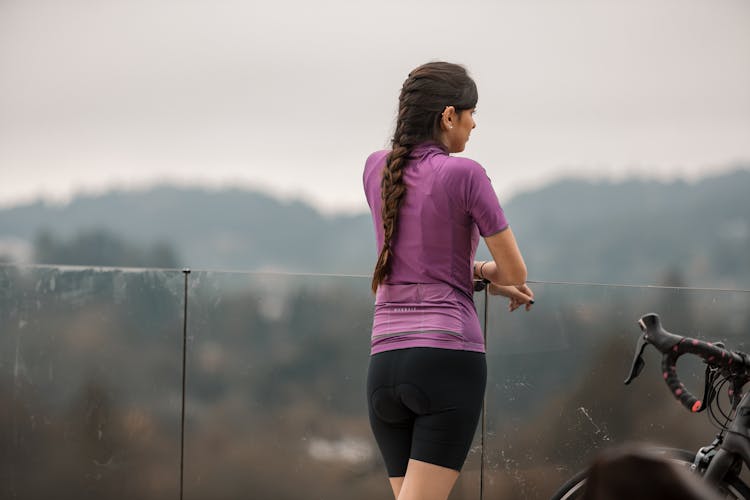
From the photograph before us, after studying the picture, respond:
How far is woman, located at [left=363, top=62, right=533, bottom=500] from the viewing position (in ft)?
4.70

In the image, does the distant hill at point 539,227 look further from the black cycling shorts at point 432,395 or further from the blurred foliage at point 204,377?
the black cycling shorts at point 432,395

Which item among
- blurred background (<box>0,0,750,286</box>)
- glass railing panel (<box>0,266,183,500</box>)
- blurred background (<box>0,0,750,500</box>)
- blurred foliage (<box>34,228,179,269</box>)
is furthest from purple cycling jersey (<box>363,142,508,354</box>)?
blurred foliage (<box>34,228,179,269</box>)

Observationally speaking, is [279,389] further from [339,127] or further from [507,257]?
[339,127]

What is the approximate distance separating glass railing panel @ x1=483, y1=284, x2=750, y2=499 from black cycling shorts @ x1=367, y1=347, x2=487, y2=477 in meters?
1.16

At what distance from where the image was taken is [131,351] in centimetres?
294

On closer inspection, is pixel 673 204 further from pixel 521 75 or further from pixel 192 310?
pixel 192 310

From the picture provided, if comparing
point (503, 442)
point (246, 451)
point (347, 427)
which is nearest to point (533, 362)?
point (503, 442)

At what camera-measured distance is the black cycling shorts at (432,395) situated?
143 centimetres

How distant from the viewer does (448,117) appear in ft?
4.90

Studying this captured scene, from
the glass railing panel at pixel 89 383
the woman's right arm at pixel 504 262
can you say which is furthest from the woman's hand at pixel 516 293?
the glass railing panel at pixel 89 383

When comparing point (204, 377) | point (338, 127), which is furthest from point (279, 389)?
point (338, 127)

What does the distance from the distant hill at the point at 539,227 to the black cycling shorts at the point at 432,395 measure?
58.5ft

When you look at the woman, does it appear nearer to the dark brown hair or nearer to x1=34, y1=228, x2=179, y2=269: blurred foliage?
the dark brown hair

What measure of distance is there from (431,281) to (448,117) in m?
0.27
